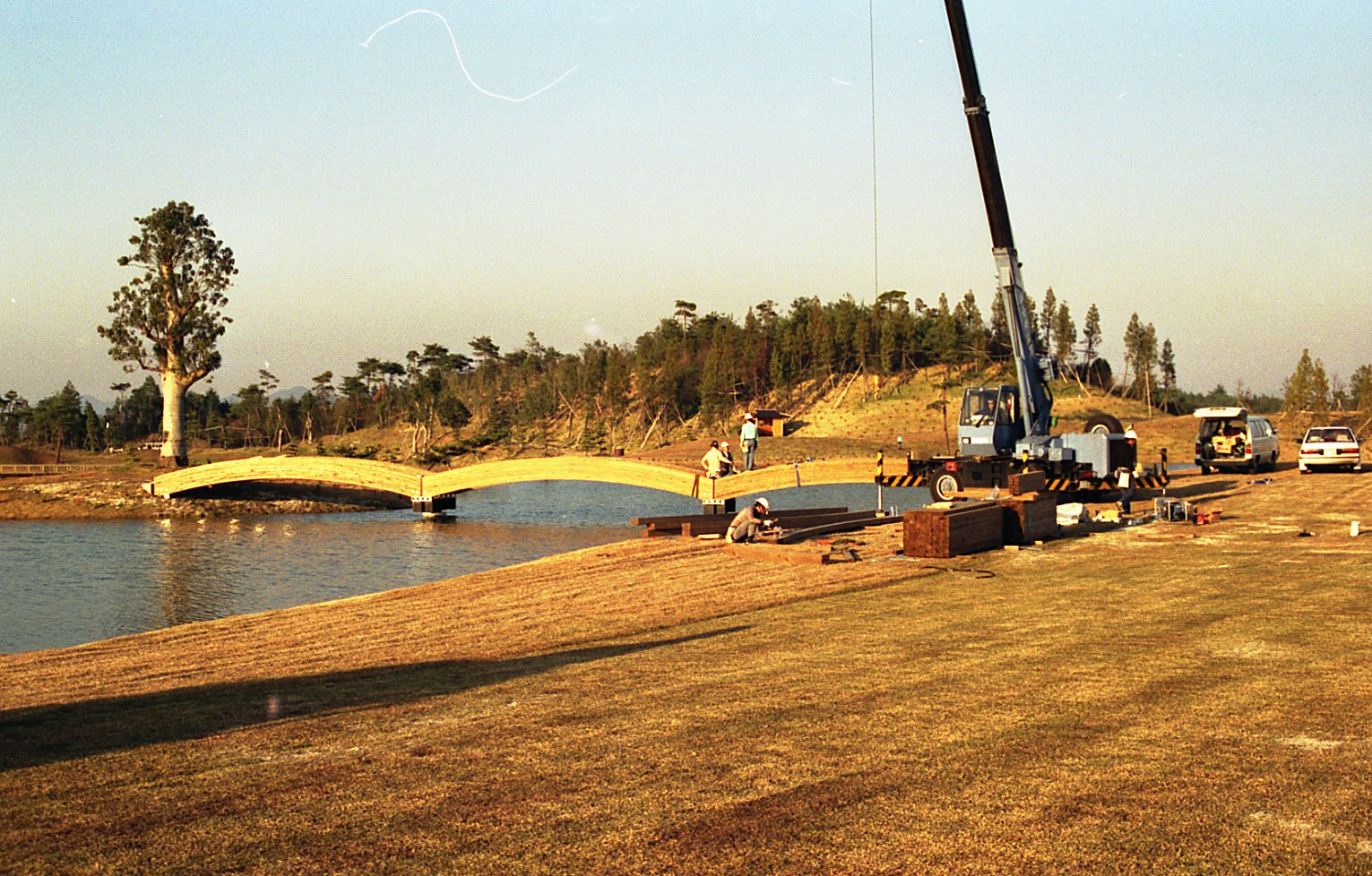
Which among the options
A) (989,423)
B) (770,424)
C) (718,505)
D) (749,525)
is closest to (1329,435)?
(989,423)

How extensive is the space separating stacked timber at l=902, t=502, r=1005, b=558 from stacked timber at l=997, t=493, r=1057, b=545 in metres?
0.73

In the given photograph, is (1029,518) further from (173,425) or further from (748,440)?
(173,425)

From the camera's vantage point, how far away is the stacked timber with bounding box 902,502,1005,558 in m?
19.2

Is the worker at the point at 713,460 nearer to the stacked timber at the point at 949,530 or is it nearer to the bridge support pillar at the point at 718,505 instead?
the bridge support pillar at the point at 718,505

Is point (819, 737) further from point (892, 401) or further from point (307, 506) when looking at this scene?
point (892, 401)

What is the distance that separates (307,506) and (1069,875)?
56679 mm

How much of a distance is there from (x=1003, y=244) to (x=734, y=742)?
2529 cm

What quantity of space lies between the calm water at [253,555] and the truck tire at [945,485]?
1282 cm

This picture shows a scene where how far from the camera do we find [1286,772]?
6.77 metres

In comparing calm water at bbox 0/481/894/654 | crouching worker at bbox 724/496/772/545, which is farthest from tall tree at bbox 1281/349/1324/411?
crouching worker at bbox 724/496/772/545

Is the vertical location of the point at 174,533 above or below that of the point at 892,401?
below

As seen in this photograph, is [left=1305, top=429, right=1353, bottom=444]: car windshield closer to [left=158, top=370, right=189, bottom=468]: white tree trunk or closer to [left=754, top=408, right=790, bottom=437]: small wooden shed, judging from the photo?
[left=158, top=370, right=189, bottom=468]: white tree trunk

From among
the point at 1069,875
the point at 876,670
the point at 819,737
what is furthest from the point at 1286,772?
the point at 876,670

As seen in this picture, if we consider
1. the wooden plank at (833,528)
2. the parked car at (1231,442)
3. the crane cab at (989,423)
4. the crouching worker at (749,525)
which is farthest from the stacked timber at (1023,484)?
the parked car at (1231,442)
